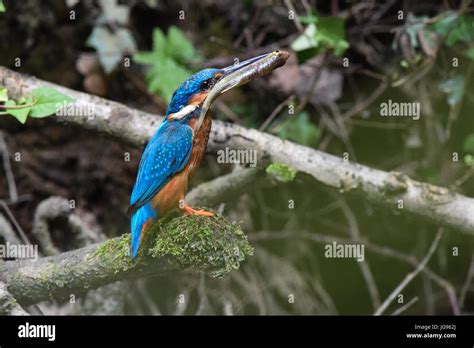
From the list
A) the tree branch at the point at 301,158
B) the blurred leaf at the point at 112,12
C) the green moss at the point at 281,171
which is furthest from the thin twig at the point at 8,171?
the green moss at the point at 281,171

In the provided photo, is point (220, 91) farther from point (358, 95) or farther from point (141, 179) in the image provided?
point (358, 95)

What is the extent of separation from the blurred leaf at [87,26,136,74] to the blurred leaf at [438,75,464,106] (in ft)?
4.65

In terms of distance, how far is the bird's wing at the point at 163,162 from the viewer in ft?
6.36

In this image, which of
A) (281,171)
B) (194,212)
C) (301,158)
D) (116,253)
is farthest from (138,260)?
(301,158)

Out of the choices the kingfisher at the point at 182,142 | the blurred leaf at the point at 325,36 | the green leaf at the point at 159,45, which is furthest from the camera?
the green leaf at the point at 159,45

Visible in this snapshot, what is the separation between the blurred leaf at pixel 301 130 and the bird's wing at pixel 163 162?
3.68 feet

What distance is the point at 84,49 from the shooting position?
3.24 meters

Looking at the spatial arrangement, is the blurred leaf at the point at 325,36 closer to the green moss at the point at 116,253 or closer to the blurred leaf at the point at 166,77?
the blurred leaf at the point at 166,77

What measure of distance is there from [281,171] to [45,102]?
0.91 metres

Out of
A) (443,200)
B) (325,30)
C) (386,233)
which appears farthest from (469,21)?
(386,233)

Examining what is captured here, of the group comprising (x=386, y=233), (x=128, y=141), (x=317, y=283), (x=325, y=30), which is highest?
(x=325, y=30)

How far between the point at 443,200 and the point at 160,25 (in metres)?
1.68

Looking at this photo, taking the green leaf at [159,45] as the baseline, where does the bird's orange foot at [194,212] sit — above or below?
below

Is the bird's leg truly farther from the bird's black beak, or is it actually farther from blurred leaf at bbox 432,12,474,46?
blurred leaf at bbox 432,12,474,46
